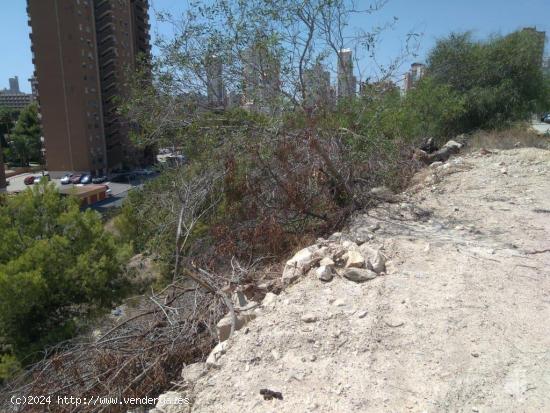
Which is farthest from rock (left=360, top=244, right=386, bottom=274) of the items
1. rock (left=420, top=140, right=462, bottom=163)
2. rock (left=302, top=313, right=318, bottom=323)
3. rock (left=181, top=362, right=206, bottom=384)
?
rock (left=420, top=140, right=462, bottom=163)

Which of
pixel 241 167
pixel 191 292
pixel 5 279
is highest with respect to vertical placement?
pixel 241 167

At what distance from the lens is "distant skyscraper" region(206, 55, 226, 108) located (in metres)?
5.95

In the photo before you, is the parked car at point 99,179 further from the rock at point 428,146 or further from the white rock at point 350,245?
the white rock at point 350,245

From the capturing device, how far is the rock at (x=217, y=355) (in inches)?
94.9

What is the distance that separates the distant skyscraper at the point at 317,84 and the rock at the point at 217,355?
415 centimetres

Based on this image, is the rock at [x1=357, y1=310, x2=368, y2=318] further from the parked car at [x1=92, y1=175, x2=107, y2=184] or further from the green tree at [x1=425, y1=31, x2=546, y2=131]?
the parked car at [x1=92, y1=175, x2=107, y2=184]

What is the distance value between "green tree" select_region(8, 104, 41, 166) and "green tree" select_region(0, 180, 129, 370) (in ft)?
119

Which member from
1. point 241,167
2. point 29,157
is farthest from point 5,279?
point 29,157

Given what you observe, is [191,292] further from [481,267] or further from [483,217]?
[483,217]

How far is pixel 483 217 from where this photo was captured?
452 centimetres

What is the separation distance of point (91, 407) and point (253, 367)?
112 centimetres

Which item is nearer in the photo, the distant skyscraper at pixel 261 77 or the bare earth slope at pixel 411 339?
the bare earth slope at pixel 411 339

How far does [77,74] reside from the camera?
1331 inches

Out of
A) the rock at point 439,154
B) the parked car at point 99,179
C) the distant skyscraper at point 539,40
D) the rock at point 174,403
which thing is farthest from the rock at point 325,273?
the parked car at point 99,179
